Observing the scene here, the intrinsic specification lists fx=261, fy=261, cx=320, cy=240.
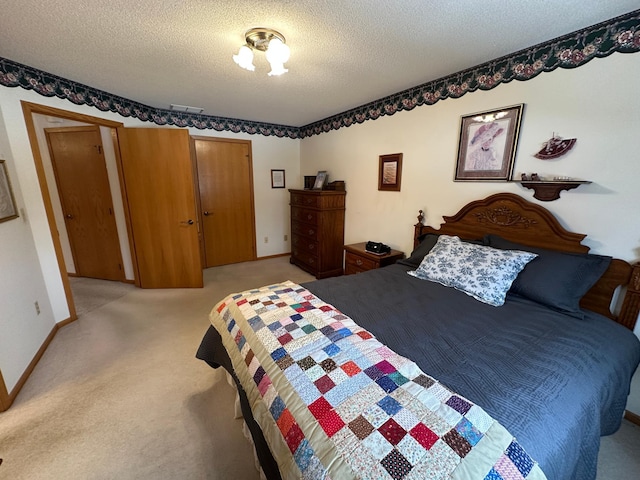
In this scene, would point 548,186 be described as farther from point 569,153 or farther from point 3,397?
point 3,397

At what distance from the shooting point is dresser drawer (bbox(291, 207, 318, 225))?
363 cm

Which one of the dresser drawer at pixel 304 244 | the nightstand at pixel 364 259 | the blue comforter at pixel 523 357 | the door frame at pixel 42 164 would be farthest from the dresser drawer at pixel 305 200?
the door frame at pixel 42 164

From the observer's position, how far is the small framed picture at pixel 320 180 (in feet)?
12.8

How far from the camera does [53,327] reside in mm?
2391

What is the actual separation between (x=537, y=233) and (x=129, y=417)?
2936 mm

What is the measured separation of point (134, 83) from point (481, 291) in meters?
3.44

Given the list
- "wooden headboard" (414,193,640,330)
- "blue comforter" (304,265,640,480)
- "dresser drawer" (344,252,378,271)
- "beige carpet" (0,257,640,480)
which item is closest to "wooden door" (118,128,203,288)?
"beige carpet" (0,257,640,480)

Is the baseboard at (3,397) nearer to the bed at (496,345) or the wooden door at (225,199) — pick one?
the bed at (496,345)

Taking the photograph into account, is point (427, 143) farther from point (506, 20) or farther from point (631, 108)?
point (631, 108)

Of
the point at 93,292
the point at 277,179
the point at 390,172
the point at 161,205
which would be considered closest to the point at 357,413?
the point at 390,172

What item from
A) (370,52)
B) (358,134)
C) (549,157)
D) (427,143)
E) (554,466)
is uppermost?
(370,52)

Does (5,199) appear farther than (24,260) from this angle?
No

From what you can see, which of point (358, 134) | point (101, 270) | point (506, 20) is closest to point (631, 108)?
point (506, 20)

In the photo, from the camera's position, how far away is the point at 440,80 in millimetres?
2348
